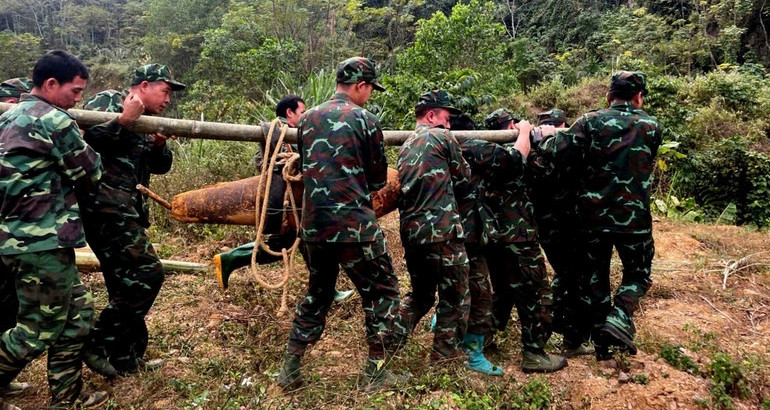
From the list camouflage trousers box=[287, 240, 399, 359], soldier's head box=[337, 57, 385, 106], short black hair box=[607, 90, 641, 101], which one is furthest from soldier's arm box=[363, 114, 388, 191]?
short black hair box=[607, 90, 641, 101]

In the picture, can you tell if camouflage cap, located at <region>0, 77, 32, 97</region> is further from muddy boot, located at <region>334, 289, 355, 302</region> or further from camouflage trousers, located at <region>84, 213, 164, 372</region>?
muddy boot, located at <region>334, 289, 355, 302</region>

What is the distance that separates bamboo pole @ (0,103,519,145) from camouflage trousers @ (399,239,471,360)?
37.5 inches

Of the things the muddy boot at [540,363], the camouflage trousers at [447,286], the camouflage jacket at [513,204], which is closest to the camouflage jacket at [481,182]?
the camouflage jacket at [513,204]

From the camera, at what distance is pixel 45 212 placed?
2689 mm

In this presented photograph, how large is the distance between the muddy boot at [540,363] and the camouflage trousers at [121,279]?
265cm

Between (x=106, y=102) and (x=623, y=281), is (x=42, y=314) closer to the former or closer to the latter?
(x=106, y=102)

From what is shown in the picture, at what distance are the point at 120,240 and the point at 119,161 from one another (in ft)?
1.66

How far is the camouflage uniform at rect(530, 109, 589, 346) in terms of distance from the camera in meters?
4.12

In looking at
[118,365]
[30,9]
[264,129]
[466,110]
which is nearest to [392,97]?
[466,110]

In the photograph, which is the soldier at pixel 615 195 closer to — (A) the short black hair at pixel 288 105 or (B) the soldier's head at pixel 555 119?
(B) the soldier's head at pixel 555 119

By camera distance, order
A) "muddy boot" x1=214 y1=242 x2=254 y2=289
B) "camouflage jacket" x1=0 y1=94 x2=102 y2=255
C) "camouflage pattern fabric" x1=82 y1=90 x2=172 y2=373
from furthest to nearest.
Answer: "muddy boot" x1=214 y1=242 x2=254 y2=289 < "camouflage pattern fabric" x1=82 y1=90 x2=172 y2=373 < "camouflage jacket" x1=0 y1=94 x2=102 y2=255

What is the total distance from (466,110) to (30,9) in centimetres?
4411

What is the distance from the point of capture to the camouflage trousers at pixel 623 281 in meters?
3.79

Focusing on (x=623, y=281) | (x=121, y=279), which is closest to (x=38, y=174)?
(x=121, y=279)
